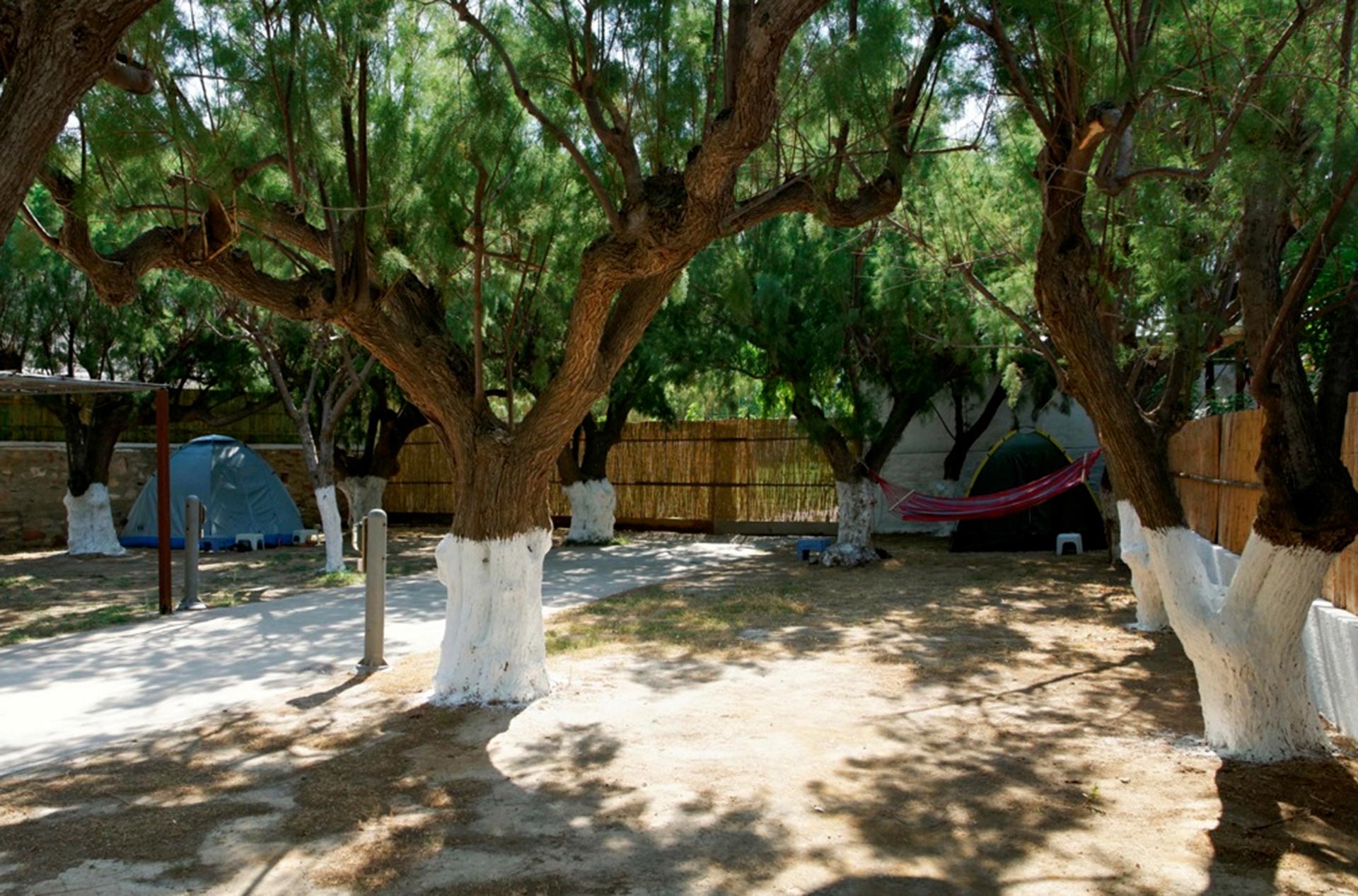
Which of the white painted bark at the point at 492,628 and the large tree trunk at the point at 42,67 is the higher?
the large tree trunk at the point at 42,67

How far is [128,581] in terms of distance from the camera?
11.1 meters

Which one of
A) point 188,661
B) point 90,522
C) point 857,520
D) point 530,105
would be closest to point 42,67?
point 530,105

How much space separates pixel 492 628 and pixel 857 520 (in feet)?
22.9

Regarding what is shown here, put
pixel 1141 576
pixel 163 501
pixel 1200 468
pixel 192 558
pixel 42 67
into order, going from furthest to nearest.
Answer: pixel 192 558 → pixel 163 501 → pixel 1200 468 → pixel 1141 576 → pixel 42 67

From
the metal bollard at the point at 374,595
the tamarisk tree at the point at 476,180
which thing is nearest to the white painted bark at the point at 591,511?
the metal bollard at the point at 374,595

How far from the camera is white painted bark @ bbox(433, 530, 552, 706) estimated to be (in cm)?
566

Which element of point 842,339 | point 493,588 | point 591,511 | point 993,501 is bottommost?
point 493,588

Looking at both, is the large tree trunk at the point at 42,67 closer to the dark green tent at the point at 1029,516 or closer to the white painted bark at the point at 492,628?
the white painted bark at the point at 492,628

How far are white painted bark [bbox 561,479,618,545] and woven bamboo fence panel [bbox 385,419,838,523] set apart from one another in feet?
5.20

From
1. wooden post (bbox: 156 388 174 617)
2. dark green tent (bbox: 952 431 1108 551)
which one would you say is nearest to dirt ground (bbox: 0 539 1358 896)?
wooden post (bbox: 156 388 174 617)

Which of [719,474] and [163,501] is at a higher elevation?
[719,474]

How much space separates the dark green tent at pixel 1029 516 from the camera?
13688 millimetres

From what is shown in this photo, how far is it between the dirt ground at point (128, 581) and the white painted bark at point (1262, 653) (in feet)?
23.7

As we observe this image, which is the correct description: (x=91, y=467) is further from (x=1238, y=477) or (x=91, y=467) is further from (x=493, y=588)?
(x=1238, y=477)
